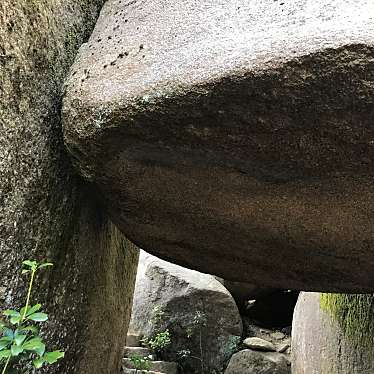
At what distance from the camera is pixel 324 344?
234 centimetres

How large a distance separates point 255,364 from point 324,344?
1612 millimetres

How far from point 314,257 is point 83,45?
737 millimetres

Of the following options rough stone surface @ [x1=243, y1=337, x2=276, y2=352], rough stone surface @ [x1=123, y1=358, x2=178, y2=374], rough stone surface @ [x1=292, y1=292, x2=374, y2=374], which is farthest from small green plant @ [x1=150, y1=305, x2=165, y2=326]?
rough stone surface @ [x1=292, y1=292, x2=374, y2=374]

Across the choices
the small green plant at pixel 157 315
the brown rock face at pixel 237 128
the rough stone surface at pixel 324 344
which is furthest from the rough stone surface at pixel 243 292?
the brown rock face at pixel 237 128

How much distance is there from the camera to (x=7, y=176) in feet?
3.44

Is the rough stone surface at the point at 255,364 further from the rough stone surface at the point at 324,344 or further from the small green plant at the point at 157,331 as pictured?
the rough stone surface at the point at 324,344

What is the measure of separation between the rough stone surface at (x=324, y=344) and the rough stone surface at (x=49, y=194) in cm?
97

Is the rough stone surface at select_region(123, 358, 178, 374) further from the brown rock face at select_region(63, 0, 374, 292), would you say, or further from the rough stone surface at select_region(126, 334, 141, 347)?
the brown rock face at select_region(63, 0, 374, 292)


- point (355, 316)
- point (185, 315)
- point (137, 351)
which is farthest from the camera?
point (185, 315)

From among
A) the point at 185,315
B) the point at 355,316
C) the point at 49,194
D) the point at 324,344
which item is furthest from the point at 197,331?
the point at 49,194

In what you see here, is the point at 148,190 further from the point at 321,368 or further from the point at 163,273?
the point at 163,273

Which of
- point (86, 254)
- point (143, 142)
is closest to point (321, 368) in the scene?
point (86, 254)

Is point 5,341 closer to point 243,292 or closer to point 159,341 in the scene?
point 159,341

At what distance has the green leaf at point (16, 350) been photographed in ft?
2.80
